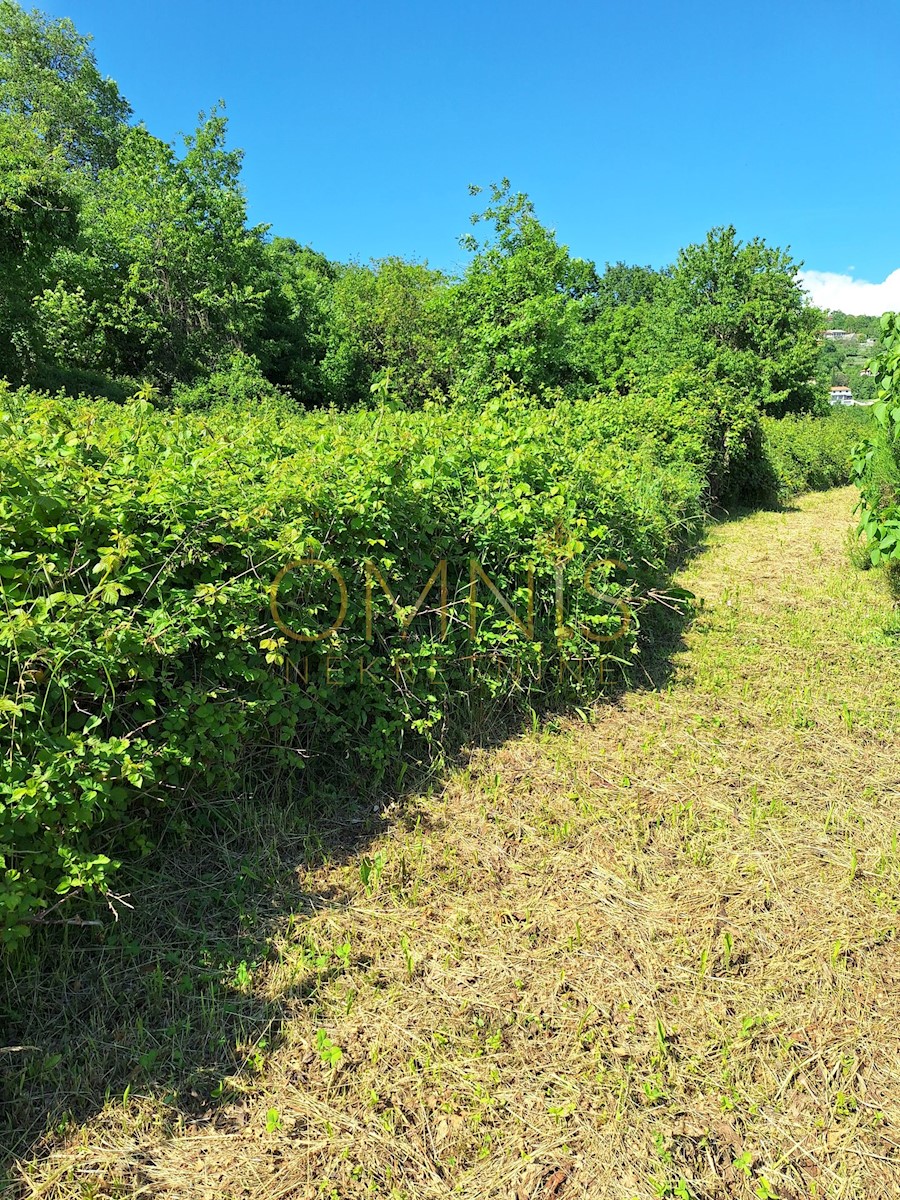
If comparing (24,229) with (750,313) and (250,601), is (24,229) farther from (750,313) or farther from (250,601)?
(750,313)

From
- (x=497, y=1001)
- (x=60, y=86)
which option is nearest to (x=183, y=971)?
(x=497, y=1001)

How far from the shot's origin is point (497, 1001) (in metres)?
2.09

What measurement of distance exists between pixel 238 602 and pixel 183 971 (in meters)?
1.16

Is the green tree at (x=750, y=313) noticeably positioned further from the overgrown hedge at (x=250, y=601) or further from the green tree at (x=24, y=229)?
the green tree at (x=24, y=229)

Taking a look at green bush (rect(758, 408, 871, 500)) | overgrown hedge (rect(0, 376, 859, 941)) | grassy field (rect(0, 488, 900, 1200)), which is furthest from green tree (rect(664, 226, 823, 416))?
grassy field (rect(0, 488, 900, 1200))

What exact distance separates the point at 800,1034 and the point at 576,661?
2.09m

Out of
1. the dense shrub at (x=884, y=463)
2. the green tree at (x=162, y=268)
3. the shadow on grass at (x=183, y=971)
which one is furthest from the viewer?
the green tree at (x=162, y=268)

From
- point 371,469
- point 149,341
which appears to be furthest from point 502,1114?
point 149,341

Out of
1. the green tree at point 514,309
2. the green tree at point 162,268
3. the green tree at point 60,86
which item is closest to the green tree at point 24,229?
the green tree at point 162,268

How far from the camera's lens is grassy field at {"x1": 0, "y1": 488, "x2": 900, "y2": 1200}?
5.48ft

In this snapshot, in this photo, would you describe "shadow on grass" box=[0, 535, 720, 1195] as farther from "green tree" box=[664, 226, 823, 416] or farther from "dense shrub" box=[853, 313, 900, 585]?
"green tree" box=[664, 226, 823, 416]

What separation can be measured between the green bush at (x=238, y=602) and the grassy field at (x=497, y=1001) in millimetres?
360

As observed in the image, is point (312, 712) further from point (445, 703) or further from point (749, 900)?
point (749, 900)

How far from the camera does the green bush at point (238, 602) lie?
190 cm
